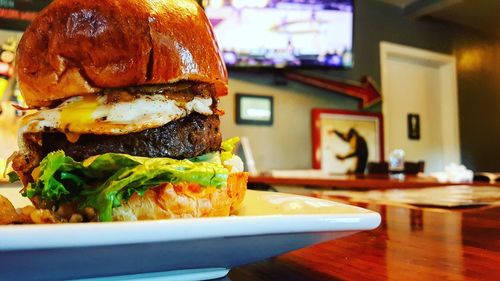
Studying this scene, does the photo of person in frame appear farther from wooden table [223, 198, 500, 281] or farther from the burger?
the burger

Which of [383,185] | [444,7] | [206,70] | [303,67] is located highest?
[444,7]

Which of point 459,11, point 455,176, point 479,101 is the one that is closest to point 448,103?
point 479,101

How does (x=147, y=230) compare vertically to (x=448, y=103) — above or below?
below

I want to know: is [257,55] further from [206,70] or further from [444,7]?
[206,70]

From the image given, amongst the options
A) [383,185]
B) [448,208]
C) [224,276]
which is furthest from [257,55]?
[224,276]

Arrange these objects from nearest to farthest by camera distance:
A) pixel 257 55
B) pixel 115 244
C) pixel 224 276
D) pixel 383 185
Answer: pixel 115 244, pixel 224 276, pixel 383 185, pixel 257 55

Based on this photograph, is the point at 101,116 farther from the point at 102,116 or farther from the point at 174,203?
the point at 174,203
